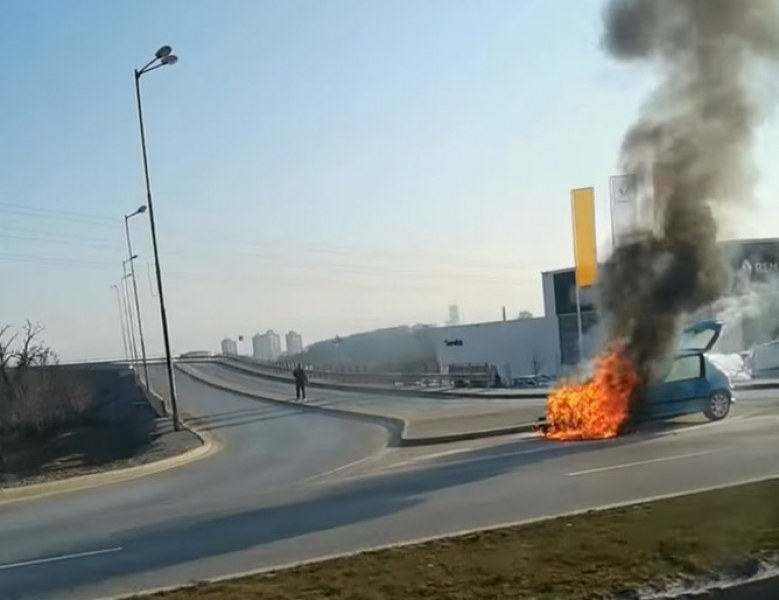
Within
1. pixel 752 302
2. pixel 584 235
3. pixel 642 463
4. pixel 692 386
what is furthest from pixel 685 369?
pixel 752 302

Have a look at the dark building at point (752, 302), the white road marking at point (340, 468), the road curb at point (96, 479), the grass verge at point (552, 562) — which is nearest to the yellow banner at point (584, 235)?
the white road marking at point (340, 468)

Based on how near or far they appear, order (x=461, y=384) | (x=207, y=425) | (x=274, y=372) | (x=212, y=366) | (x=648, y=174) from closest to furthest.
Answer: (x=648, y=174) → (x=207, y=425) → (x=461, y=384) → (x=274, y=372) → (x=212, y=366)

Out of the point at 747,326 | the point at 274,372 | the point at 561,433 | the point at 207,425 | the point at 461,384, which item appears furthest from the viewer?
the point at 274,372

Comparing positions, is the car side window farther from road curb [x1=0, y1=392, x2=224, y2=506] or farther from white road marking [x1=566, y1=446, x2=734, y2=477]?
road curb [x1=0, y1=392, x2=224, y2=506]

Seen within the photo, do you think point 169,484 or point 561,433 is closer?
point 169,484

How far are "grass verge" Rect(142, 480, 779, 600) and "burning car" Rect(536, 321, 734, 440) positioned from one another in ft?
31.6

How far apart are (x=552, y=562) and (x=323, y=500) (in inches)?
226

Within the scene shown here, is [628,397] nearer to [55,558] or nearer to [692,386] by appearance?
[692,386]

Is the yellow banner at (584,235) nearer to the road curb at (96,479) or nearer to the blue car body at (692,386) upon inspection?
the blue car body at (692,386)

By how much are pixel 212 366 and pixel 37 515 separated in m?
66.7

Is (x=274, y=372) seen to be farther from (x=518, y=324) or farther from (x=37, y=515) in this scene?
(x=37, y=515)

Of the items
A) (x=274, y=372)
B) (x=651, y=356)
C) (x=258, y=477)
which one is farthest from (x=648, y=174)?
(x=274, y=372)

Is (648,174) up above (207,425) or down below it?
above

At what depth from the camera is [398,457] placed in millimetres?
16203
